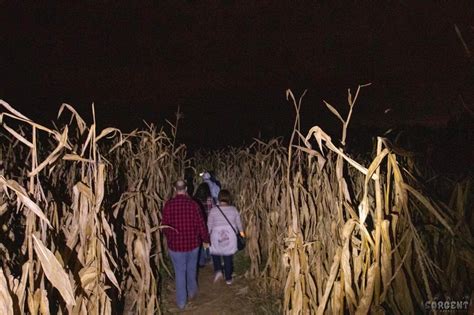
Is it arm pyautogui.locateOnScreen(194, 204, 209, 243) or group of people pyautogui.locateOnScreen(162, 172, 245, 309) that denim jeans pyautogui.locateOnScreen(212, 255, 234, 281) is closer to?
group of people pyautogui.locateOnScreen(162, 172, 245, 309)

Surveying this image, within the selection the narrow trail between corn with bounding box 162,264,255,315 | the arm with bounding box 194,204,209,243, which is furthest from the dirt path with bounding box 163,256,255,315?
the arm with bounding box 194,204,209,243

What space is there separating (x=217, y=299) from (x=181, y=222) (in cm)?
113

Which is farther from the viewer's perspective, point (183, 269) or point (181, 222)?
point (183, 269)

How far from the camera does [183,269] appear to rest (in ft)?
15.3

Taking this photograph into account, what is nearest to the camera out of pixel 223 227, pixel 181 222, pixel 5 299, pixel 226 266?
pixel 5 299

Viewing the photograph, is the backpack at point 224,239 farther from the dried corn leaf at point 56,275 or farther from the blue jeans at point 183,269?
the dried corn leaf at point 56,275

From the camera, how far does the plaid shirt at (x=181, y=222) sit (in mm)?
4559

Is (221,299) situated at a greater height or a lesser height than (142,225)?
lesser

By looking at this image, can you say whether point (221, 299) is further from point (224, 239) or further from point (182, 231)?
point (182, 231)

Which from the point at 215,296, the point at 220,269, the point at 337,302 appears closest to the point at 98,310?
the point at 337,302

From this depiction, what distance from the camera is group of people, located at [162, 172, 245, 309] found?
4.57 metres

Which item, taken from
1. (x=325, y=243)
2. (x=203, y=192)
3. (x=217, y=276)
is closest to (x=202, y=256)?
(x=217, y=276)

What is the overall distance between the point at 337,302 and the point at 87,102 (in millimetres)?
34879

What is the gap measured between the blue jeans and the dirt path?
140mm
